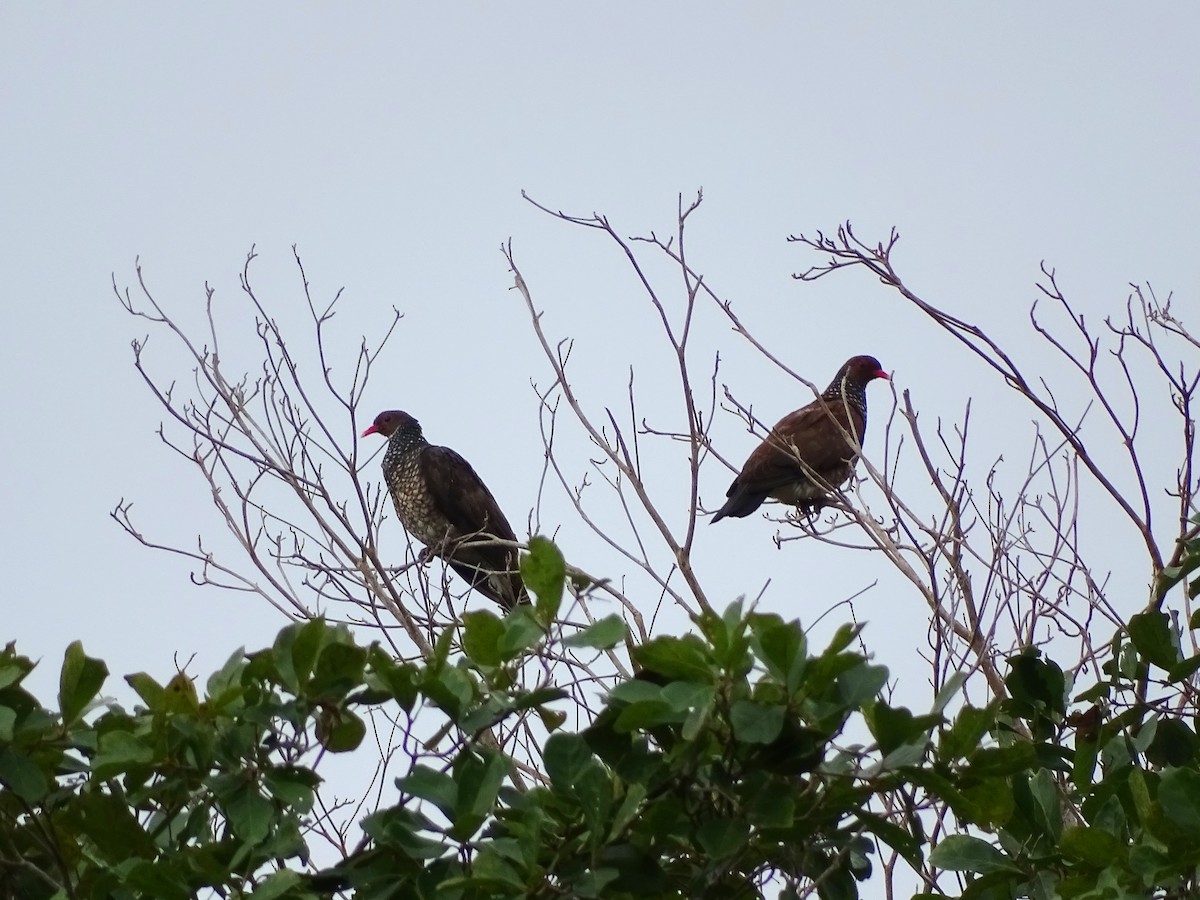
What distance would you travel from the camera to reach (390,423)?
27.7 feet

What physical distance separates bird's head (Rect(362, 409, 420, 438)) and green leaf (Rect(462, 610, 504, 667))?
6.78 m

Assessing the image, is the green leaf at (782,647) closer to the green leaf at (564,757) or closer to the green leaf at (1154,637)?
the green leaf at (564,757)

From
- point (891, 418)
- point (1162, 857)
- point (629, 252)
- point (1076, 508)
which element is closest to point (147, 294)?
point (629, 252)

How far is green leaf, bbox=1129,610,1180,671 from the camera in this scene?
194 cm

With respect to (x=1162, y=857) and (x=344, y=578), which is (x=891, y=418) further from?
(x=1162, y=857)

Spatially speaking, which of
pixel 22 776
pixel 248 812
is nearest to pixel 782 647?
pixel 248 812

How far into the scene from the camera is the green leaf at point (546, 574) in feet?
5.20

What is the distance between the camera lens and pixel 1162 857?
5.24ft

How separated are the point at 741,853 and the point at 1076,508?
2.27 metres

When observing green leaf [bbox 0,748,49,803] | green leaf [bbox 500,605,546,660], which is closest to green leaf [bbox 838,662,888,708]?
green leaf [bbox 500,605,546,660]

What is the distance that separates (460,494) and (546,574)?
19.8ft

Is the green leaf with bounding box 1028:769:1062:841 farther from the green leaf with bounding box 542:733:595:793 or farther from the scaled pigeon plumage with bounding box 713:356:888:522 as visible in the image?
the scaled pigeon plumage with bounding box 713:356:888:522

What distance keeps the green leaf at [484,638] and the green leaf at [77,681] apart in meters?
0.47

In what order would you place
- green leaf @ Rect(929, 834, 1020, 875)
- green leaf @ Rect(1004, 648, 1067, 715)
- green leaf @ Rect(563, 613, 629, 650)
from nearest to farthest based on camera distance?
green leaf @ Rect(563, 613, 629, 650), green leaf @ Rect(929, 834, 1020, 875), green leaf @ Rect(1004, 648, 1067, 715)
